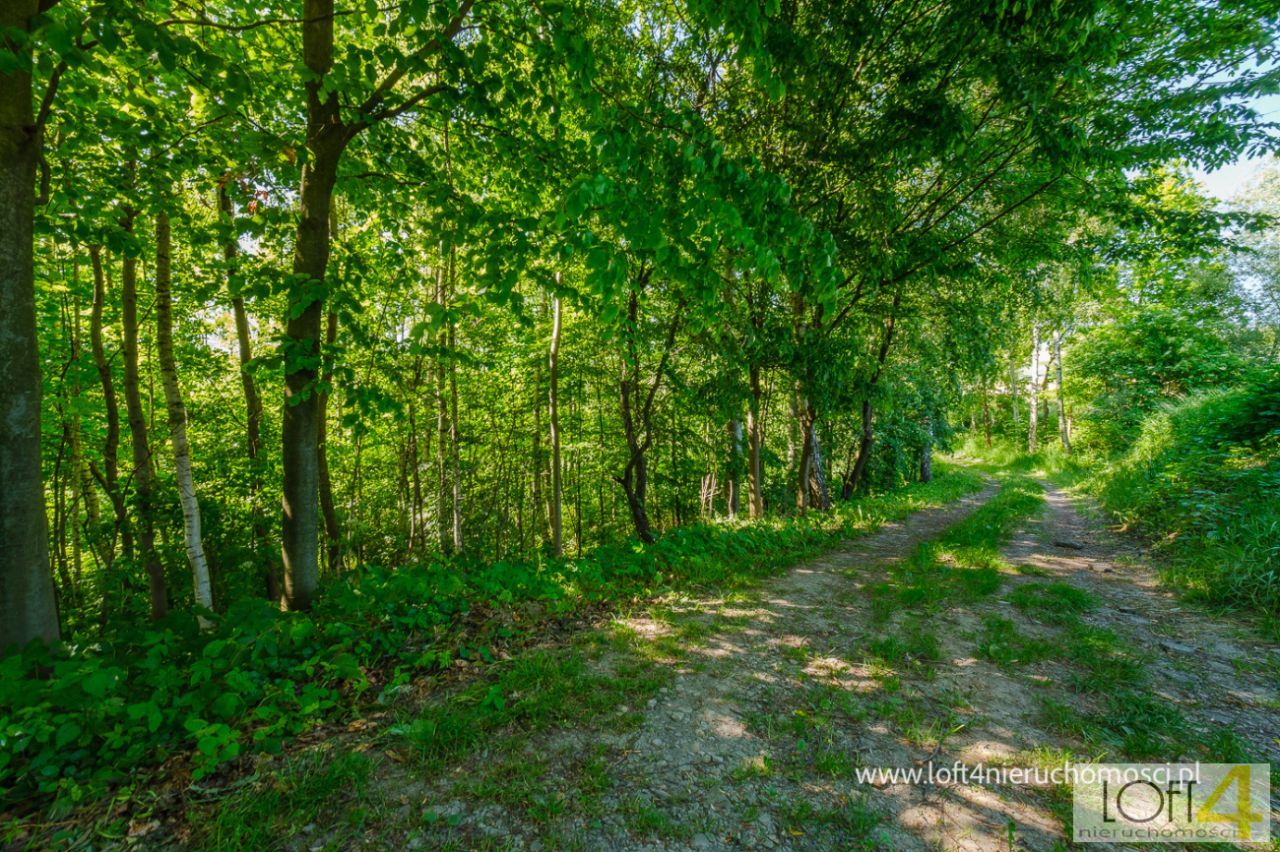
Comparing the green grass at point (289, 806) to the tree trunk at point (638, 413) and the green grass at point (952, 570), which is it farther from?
the tree trunk at point (638, 413)

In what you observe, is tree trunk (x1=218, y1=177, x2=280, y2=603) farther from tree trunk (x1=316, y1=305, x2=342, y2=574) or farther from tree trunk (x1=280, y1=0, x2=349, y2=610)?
tree trunk (x1=280, y1=0, x2=349, y2=610)

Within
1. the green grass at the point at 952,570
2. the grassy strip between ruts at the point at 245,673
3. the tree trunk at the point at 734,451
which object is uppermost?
the tree trunk at the point at 734,451

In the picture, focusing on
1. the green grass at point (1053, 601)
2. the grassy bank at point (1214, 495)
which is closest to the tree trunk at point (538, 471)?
the green grass at point (1053, 601)

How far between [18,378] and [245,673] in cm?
212

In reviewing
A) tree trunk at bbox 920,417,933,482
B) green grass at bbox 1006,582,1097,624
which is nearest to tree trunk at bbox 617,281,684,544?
green grass at bbox 1006,582,1097,624

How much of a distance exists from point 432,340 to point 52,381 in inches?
287

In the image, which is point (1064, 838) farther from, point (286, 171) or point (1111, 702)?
point (286, 171)

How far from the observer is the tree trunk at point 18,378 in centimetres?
245

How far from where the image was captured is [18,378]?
2.50m

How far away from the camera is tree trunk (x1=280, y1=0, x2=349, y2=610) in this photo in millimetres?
3377

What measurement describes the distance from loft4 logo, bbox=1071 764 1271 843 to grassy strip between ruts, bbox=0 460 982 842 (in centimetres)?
309

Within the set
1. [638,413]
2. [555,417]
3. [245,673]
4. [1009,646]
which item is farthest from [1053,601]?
[555,417]

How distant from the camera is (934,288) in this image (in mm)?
8602

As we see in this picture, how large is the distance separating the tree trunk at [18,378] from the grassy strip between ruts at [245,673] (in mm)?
338
